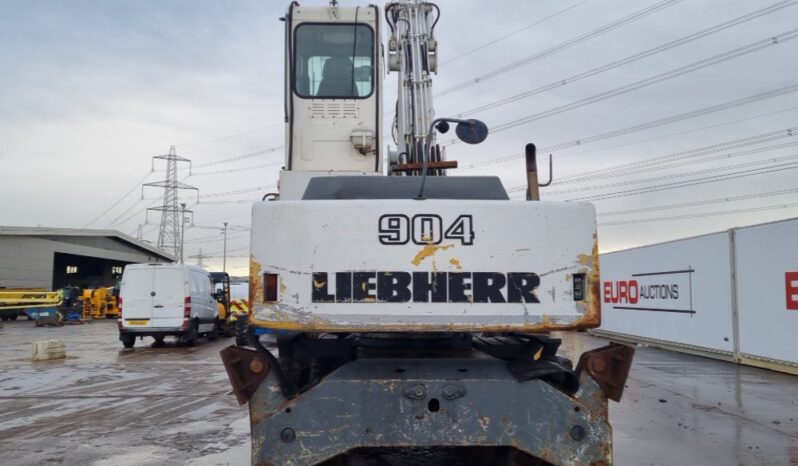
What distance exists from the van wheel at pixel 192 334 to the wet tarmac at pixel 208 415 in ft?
13.7

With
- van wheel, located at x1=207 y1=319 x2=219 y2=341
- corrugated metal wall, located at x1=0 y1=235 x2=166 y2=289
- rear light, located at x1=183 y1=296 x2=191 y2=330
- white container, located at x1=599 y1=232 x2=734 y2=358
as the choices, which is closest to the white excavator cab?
white container, located at x1=599 y1=232 x2=734 y2=358

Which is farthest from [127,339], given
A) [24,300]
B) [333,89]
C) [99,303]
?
[99,303]

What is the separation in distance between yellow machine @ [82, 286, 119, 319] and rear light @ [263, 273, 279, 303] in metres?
38.1

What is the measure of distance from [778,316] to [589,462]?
32.4ft

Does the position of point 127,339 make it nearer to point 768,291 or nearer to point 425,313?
point 768,291

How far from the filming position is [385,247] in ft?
13.5

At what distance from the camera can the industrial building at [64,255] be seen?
42.8 metres

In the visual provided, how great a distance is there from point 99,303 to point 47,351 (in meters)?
24.7

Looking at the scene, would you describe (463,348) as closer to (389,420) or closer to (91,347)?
(389,420)

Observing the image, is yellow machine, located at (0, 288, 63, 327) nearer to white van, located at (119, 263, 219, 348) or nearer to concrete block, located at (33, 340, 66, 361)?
white van, located at (119, 263, 219, 348)

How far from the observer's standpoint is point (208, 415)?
8562mm

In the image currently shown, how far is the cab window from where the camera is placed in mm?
7352

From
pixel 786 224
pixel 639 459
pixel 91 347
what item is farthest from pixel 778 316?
pixel 91 347

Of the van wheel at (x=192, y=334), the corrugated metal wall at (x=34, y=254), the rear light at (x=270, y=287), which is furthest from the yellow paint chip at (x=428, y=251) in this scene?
the corrugated metal wall at (x=34, y=254)
